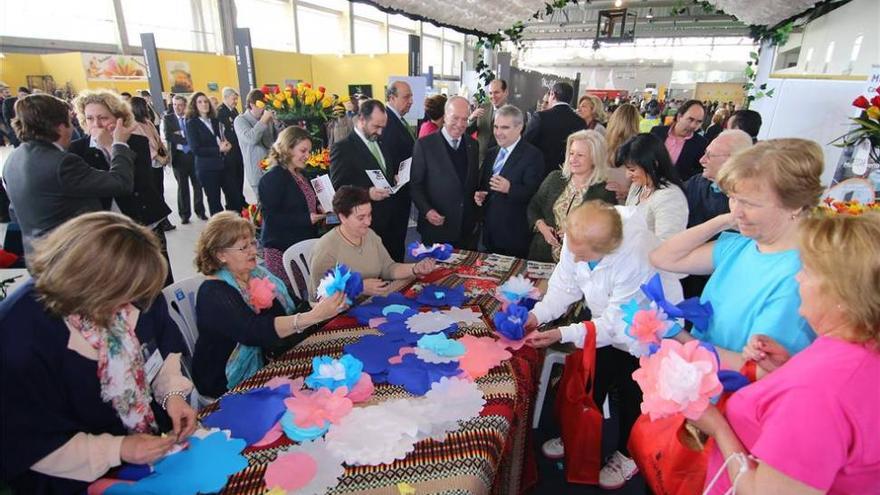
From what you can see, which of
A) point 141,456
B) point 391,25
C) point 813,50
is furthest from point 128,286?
point 391,25

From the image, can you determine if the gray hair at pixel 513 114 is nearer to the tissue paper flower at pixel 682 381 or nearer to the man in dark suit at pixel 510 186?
the man in dark suit at pixel 510 186

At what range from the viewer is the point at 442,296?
2139mm

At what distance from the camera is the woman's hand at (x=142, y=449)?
1.10 m

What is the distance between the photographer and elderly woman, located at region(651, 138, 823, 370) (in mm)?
1160

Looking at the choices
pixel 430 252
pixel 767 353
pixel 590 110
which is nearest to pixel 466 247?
pixel 430 252

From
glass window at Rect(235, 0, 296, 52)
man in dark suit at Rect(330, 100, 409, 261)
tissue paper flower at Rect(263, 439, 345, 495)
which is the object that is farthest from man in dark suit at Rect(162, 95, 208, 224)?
glass window at Rect(235, 0, 296, 52)

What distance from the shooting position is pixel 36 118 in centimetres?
212

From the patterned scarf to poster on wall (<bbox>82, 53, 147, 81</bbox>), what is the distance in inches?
410

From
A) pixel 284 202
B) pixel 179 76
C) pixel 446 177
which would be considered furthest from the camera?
pixel 179 76

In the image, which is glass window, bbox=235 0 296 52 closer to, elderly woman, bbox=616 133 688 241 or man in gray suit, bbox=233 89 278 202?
man in gray suit, bbox=233 89 278 202

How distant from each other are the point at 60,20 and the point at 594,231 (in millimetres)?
14230

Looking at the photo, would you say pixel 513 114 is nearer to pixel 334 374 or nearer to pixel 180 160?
pixel 334 374

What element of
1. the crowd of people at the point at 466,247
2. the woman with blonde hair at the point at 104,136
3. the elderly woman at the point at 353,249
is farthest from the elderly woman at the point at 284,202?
the elderly woman at the point at 353,249

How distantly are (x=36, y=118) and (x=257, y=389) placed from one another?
1.84 meters
